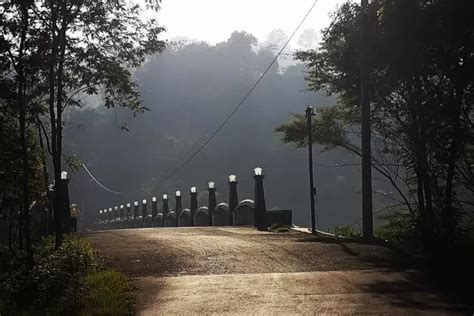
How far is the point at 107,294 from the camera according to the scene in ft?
26.1

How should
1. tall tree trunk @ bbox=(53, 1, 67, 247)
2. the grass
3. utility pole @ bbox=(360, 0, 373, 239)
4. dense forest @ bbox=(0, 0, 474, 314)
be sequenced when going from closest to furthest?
the grass → dense forest @ bbox=(0, 0, 474, 314) → tall tree trunk @ bbox=(53, 1, 67, 247) → utility pole @ bbox=(360, 0, 373, 239)

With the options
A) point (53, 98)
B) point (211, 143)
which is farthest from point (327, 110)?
point (211, 143)

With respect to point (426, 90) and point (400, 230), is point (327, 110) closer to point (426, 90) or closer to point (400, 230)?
point (400, 230)

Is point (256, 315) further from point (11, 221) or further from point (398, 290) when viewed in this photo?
point (11, 221)

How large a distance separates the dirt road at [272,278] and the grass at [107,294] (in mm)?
238

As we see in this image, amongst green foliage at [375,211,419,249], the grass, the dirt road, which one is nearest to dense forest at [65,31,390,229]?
green foliage at [375,211,419,249]

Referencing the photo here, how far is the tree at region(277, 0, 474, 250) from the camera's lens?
36.2 feet

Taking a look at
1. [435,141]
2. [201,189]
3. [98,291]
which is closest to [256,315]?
[98,291]

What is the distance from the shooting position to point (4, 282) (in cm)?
946

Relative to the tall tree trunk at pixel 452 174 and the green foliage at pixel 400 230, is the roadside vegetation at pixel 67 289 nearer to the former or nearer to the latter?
the tall tree trunk at pixel 452 174

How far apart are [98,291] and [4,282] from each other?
2.26m

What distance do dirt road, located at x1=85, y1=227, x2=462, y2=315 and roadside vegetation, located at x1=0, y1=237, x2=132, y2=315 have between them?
1.30 ft

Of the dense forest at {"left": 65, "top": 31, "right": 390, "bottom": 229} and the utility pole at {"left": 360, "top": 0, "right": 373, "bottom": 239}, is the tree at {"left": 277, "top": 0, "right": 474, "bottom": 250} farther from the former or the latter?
the dense forest at {"left": 65, "top": 31, "right": 390, "bottom": 229}

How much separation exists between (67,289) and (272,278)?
3135 mm
